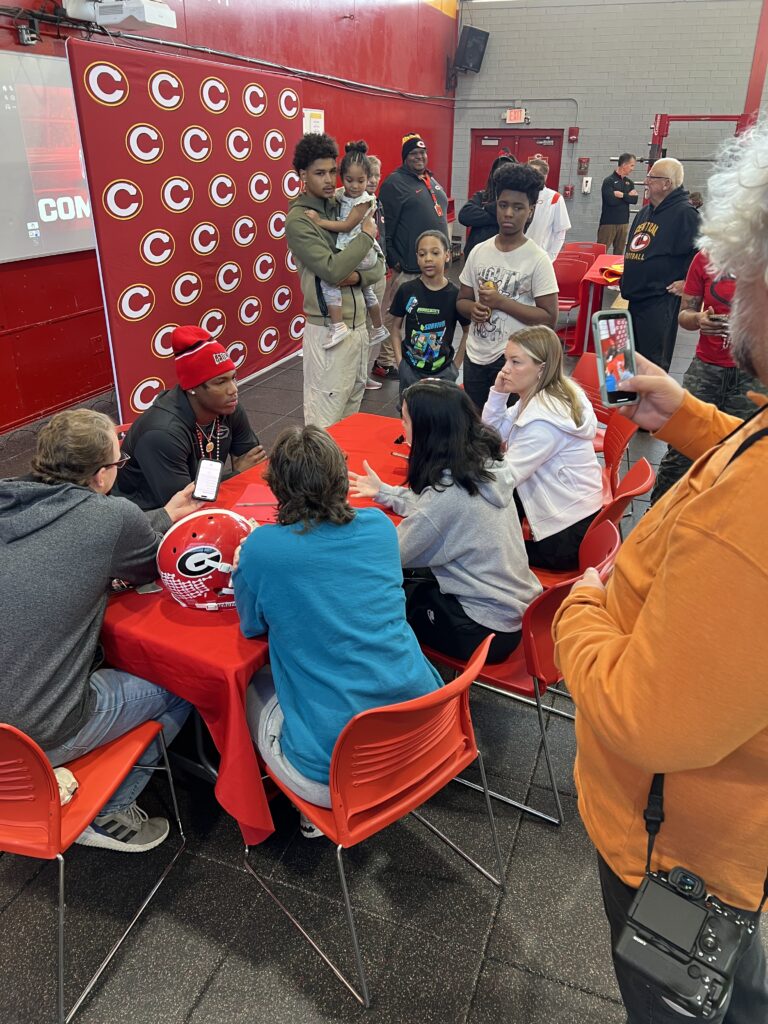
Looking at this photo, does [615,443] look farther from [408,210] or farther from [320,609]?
[408,210]

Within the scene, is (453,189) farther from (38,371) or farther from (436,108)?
(38,371)

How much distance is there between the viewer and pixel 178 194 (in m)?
4.42

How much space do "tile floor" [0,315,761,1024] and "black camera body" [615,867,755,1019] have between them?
3.18 feet

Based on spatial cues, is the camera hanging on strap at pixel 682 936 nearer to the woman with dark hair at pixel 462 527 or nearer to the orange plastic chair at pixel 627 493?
the woman with dark hair at pixel 462 527

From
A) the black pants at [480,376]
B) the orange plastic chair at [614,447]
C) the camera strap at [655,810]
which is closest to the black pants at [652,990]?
the camera strap at [655,810]

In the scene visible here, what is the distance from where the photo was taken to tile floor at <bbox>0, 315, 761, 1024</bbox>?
161 centimetres

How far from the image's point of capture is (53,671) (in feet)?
Result: 5.26

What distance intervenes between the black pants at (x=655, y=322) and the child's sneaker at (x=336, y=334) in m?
2.04

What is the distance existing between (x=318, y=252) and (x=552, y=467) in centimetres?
193

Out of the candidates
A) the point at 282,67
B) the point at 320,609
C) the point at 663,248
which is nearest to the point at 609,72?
the point at 282,67

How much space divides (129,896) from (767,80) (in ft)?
41.0

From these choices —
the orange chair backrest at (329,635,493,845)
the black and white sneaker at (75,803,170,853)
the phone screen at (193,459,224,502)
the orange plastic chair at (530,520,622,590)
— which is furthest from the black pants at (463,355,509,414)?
the black and white sneaker at (75,803,170,853)

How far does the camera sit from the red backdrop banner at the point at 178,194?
3.82 m

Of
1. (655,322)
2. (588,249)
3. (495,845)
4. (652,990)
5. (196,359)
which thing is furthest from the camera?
(588,249)
